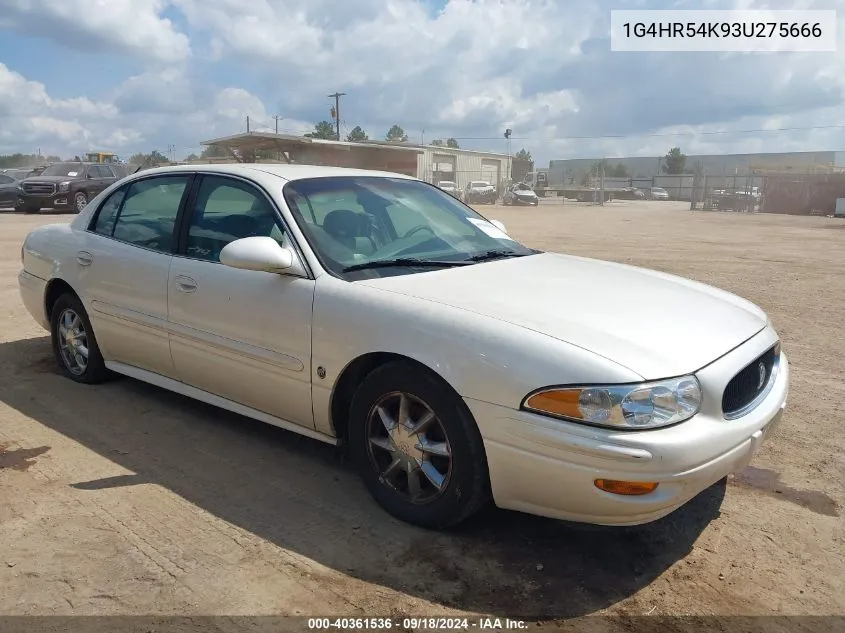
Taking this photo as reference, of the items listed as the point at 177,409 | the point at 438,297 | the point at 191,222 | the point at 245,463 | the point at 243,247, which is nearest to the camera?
the point at 438,297

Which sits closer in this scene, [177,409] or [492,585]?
[492,585]

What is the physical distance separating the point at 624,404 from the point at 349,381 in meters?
1.29

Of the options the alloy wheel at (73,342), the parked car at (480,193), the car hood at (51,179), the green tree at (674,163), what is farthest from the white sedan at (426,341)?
the green tree at (674,163)

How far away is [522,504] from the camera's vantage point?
2707mm

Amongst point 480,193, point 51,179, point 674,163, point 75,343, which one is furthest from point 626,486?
point 674,163

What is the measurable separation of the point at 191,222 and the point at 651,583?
9.88 feet

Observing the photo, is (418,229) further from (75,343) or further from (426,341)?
(75,343)

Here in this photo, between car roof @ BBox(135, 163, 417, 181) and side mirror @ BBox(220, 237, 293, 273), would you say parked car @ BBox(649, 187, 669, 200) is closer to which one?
car roof @ BBox(135, 163, 417, 181)

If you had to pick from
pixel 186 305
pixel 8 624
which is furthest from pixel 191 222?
pixel 8 624

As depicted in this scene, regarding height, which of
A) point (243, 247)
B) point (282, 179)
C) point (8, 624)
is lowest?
point (8, 624)

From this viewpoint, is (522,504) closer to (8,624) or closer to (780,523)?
(780,523)

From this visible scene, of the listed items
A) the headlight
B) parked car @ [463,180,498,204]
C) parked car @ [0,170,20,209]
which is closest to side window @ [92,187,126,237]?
the headlight

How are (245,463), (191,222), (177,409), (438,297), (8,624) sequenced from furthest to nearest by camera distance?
1. (177,409)
2. (191,222)
3. (245,463)
4. (438,297)
5. (8,624)

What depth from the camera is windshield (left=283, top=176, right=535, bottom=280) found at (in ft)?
11.5
